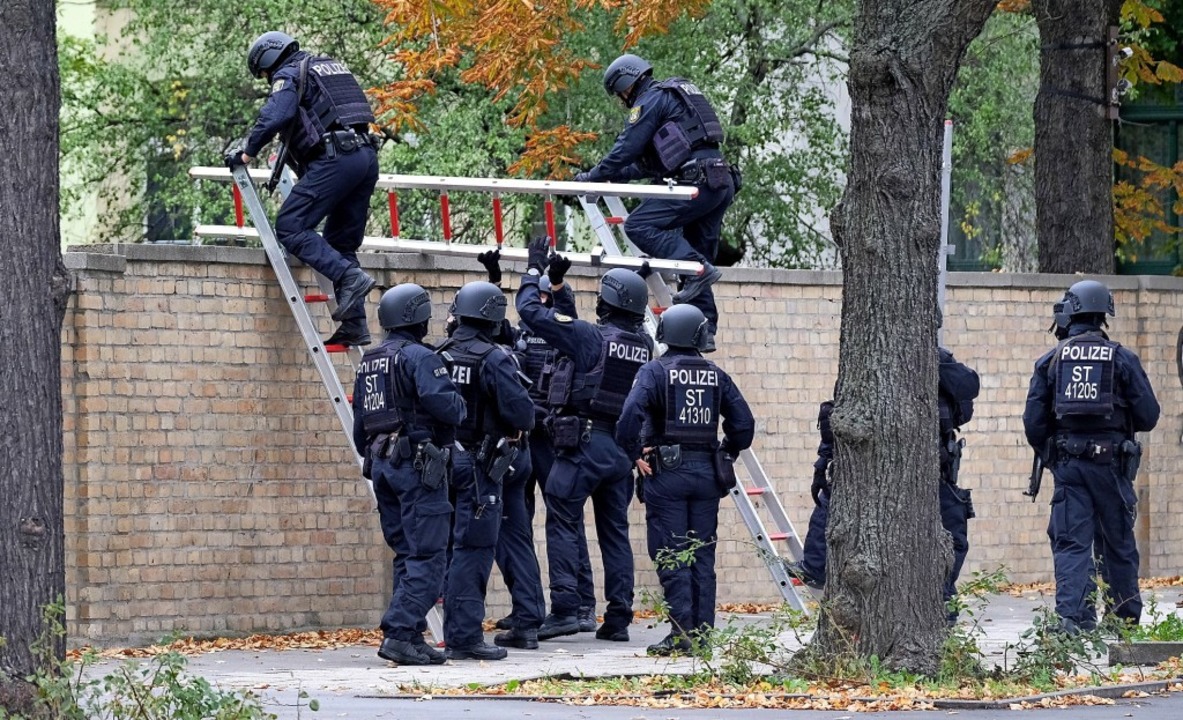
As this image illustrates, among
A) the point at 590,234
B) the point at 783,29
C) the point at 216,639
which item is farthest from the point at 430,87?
the point at 216,639

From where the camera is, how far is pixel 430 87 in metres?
20.0

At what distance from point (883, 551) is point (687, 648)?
5.94 ft

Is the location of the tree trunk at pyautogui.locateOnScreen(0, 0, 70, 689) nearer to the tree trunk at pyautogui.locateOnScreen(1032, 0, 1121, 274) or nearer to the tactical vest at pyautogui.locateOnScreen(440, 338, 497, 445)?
the tactical vest at pyautogui.locateOnScreen(440, 338, 497, 445)

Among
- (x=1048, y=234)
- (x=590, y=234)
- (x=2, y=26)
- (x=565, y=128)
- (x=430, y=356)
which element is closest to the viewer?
(x=2, y=26)

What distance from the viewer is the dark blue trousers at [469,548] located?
11930 millimetres

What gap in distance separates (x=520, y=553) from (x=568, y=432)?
0.78 meters

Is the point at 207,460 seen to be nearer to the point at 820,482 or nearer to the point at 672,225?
the point at 672,225

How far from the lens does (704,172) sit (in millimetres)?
13477

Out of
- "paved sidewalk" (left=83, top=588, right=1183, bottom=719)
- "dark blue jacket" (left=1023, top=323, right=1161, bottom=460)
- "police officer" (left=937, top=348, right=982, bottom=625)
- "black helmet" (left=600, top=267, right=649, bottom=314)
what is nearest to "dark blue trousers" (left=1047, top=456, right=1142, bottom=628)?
"dark blue jacket" (left=1023, top=323, right=1161, bottom=460)

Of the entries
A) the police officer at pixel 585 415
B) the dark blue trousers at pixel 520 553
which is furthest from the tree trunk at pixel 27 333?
the police officer at pixel 585 415

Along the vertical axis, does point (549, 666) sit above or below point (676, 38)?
below

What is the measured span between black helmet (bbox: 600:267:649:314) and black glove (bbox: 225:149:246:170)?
2.29 meters

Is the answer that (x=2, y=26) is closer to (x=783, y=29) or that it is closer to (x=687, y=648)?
(x=687, y=648)

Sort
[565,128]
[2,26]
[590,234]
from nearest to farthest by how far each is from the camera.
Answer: [2,26]
[565,128]
[590,234]
